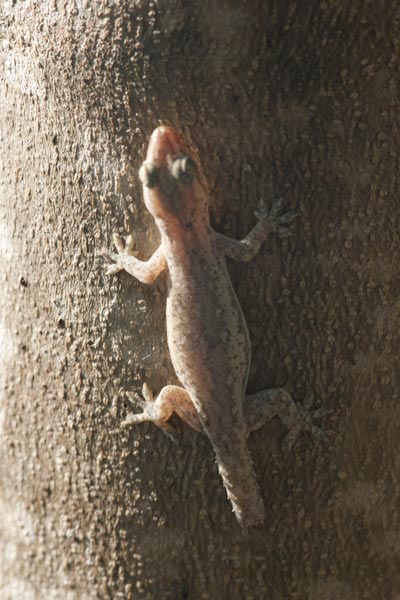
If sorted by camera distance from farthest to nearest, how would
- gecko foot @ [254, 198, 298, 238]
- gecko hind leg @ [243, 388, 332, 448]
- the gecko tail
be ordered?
the gecko tail, gecko hind leg @ [243, 388, 332, 448], gecko foot @ [254, 198, 298, 238]

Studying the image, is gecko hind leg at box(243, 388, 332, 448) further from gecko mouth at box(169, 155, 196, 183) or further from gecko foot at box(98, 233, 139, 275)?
gecko mouth at box(169, 155, 196, 183)

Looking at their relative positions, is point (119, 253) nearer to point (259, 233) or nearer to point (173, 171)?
point (173, 171)

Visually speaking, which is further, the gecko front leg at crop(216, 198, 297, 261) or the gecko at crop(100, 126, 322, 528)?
the gecko at crop(100, 126, 322, 528)

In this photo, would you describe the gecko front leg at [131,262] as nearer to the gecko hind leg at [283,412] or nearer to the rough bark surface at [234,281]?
the rough bark surface at [234,281]

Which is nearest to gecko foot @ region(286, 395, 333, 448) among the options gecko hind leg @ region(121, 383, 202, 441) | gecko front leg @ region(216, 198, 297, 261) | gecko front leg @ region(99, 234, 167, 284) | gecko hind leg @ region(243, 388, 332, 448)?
gecko hind leg @ region(243, 388, 332, 448)

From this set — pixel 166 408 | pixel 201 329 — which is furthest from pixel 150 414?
pixel 201 329

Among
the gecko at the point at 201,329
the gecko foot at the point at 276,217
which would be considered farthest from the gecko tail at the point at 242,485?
the gecko foot at the point at 276,217
